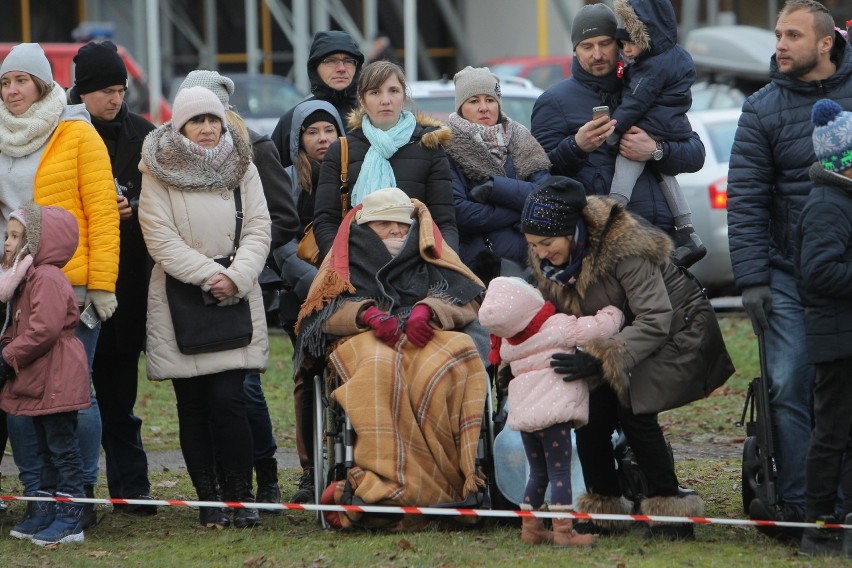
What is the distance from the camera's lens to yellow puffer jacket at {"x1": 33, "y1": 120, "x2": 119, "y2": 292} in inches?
272

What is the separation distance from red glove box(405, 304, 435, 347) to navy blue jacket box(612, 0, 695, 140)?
1.37 meters

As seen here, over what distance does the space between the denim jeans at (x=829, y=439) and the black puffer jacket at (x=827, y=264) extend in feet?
0.32

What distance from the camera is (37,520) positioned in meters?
6.82

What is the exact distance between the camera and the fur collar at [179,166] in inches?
274

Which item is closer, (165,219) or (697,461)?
(165,219)

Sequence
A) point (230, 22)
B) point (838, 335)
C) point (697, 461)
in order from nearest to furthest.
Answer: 1. point (838, 335)
2. point (697, 461)
3. point (230, 22)

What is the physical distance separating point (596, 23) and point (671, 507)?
2.35m

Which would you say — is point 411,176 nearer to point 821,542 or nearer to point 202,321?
point 202,321

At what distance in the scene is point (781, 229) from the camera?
6508mm

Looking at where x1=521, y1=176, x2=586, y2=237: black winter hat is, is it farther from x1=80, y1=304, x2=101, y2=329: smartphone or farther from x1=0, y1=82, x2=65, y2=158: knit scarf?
x1=0, y1=82, x2=65, y2=158: knit scarf

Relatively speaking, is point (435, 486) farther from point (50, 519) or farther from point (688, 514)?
point (50, 519)

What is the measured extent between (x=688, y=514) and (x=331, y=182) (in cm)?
238

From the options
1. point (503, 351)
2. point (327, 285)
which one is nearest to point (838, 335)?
point (503, 351)

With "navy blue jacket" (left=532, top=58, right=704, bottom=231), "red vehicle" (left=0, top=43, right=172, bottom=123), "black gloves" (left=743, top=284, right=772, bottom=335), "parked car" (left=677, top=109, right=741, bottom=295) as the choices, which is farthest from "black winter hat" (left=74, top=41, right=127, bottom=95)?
"red vehicle" (left=0, top=43, right=172, bottom=123)
